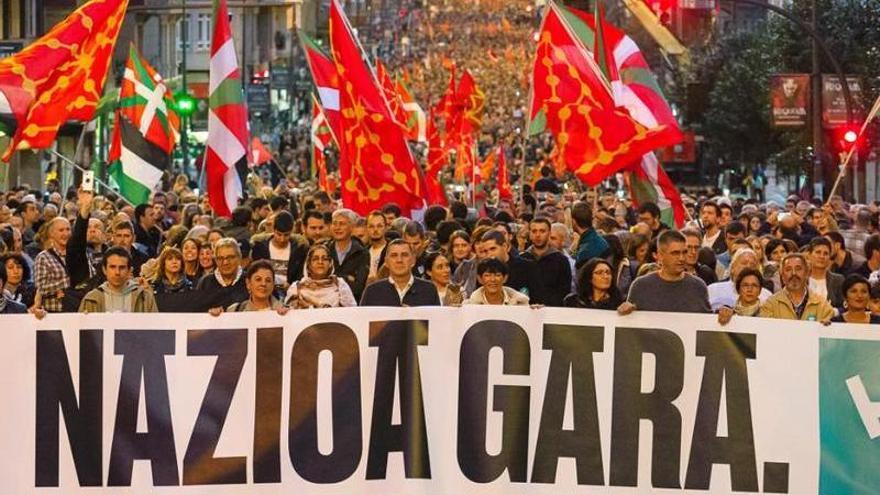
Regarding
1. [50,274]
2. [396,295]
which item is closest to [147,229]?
[50,274]

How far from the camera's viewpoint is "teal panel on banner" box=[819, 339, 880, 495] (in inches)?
433

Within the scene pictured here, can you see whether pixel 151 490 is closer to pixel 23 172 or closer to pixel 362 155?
pixel 362 155

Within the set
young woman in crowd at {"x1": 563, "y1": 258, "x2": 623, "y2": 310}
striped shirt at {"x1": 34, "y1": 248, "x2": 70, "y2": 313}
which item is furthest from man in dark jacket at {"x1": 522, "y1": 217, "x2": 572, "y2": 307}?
striped shirt at {"x1": 34, "y1": 248, "x2": 70, "y2": 313}

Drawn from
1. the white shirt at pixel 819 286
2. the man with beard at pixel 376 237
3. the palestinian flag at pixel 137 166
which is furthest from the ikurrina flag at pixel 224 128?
the white shirt at pixel 819 286

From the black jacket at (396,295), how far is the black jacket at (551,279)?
1998 mm

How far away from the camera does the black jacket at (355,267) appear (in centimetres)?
1639

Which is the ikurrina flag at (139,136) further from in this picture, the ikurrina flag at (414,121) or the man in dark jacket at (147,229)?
the ikurrina flag at (414,121)

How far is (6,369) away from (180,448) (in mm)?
833

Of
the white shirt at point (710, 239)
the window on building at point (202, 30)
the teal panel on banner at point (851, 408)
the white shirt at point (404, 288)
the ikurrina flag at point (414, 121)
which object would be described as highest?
the window on building at point (202, 30)

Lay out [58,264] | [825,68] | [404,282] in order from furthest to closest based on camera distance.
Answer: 1. [825,68]
2. [58,264]
3. [404,282]

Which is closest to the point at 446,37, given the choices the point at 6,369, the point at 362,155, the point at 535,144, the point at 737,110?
the point at 535,144

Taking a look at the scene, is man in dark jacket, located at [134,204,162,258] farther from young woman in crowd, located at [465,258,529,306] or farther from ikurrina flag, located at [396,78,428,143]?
ikurrina flag, located at [396,78,428,143]

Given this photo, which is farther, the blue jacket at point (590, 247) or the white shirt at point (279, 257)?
the white shirt at point (279, 257)

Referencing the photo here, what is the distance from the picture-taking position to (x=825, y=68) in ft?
179
